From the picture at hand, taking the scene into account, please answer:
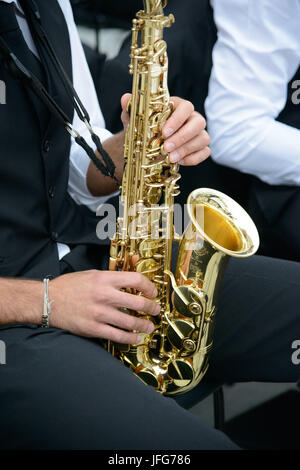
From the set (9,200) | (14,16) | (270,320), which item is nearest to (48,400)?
(9,200)

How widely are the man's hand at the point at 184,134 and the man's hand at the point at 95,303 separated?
291 millimetres

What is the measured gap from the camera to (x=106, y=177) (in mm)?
1452

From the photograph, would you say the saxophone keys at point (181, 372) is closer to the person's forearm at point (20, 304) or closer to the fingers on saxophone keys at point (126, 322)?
the fingers on saxophone keys at point (126, 322)

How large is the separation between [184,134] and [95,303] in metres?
0.40

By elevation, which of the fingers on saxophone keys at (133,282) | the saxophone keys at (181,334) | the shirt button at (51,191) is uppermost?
the shirt button at (51,191)

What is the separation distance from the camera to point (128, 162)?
1.23 meters

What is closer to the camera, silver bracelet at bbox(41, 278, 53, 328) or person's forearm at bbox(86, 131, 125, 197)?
silver bracelet at bbox(41, 278, 53, 328)

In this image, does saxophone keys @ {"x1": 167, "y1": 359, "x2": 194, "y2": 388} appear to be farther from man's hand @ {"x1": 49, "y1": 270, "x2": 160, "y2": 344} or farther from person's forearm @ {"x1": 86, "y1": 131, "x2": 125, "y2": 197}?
person's forearm @ {"x1": 86, "y1": 131, "x2": 125, "y2": 197}

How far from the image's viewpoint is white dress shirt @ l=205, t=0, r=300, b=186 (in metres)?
1.74

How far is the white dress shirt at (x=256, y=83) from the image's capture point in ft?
5.71

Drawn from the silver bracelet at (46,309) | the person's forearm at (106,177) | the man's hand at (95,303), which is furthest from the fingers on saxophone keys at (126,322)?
the person's forearm at (106,177)

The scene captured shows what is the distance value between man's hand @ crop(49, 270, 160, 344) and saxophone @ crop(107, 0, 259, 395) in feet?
0.40

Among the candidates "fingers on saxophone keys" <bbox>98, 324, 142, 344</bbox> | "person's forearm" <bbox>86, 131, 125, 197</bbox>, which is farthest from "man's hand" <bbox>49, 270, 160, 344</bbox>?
"person's forearm" <bbox>86, 131, 125, 197</bbox>
